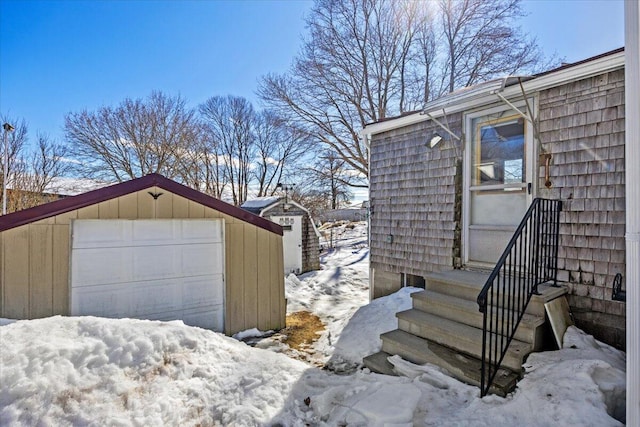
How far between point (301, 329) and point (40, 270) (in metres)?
3.79

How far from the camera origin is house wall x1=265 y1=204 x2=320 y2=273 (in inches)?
458

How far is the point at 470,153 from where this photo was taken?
4645 millimetres

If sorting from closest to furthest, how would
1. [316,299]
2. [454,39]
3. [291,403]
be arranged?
1. [291,403]
2. [316,299]
3. [454,39]

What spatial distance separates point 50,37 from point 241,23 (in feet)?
14.4

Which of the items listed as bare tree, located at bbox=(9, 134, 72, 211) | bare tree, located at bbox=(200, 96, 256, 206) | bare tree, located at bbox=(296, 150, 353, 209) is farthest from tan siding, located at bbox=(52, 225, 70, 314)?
bare tree, located at bbox=(200, 96, 256, 206)

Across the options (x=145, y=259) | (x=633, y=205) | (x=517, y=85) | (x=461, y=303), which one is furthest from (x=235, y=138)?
(x=633, y=205)

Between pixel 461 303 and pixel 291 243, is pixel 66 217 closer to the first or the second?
pixel 461 303

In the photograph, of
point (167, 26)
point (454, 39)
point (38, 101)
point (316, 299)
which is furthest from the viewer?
point (454, 39)

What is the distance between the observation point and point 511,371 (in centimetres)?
279

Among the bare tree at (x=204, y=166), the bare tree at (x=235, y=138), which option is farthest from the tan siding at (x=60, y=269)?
the bare tree at (x=235, y=138)

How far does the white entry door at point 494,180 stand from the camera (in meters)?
4.12

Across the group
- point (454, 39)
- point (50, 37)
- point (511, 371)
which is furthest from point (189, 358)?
point (454, 39)

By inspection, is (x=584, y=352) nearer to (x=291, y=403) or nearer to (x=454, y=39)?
(x=291, y=403)

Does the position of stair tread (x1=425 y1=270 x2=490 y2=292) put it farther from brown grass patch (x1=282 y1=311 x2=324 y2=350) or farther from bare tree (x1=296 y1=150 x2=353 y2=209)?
bare tree (x1=296 y1=150 x2=353 y2=209)
